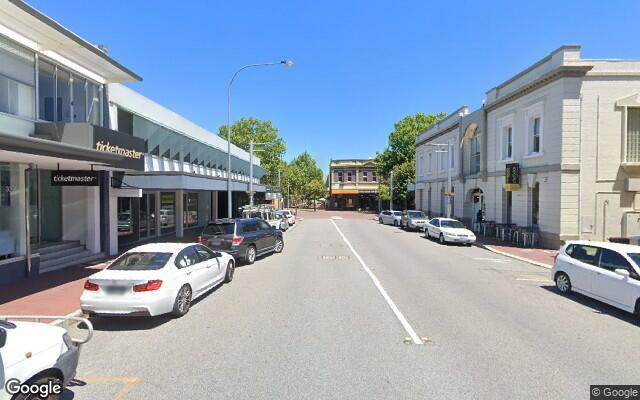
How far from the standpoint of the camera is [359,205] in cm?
7231

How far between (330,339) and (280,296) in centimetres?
316

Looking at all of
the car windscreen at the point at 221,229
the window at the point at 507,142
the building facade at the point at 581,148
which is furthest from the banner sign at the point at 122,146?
the window at the point at 507,142

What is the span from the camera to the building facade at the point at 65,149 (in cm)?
998

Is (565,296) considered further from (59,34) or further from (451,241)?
(59,34)

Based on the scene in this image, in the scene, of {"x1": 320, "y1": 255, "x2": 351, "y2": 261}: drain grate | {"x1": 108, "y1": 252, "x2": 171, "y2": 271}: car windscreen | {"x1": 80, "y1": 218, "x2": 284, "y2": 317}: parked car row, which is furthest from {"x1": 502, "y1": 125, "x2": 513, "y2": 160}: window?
{"x1": 108, "y1": 252, "x2": 171, "y2": 271}: car windscreen

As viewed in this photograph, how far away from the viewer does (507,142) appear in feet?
80.5

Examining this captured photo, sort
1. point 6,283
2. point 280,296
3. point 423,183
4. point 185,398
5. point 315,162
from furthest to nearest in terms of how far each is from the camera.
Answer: point 315,162 → point 423,183 → point 6,283 → point 280,296 → point 185,398

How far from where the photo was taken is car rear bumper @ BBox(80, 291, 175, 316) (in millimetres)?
6836

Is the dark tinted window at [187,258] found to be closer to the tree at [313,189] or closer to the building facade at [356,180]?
the building facade at [356,180]

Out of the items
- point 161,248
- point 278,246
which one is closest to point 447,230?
point 278,246

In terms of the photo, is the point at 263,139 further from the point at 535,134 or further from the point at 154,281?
the point at 154,281

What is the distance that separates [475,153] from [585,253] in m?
21.8

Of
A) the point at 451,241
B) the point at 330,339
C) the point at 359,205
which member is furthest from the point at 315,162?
the point at 330,339

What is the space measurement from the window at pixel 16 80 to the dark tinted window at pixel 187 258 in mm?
6366
